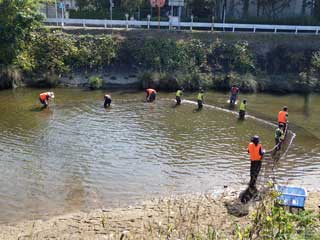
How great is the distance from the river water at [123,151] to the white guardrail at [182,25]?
10.8 m

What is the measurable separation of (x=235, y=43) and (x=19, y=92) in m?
17.2

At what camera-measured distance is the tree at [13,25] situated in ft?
97.9

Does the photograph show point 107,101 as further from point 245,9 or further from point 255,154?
point 245,9

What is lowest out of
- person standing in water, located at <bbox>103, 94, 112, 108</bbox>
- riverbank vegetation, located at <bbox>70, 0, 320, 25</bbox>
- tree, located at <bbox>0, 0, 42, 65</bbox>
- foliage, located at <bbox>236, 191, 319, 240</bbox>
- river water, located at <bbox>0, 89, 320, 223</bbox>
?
river water, located at <bbox>0, 89, 320, 223</bbox>

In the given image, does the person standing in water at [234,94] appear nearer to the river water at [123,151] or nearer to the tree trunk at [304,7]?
the river water at [123,151]

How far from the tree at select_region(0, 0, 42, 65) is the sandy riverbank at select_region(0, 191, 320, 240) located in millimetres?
21247

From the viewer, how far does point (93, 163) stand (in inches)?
624

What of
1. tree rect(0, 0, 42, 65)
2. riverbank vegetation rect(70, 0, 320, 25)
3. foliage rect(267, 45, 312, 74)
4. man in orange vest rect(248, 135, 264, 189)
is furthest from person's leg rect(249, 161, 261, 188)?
riverbank vegetation rect(70, 0, 320, 25)

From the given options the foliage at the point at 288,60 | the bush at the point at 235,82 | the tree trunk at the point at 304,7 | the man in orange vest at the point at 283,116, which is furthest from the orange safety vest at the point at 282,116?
the tree trunk at the point at 304,7

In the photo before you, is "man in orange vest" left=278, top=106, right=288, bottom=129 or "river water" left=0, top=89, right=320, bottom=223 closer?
"river water" left=0, top=89, right=320, bottom=223

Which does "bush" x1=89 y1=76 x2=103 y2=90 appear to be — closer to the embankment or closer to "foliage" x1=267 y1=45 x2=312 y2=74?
the embankment

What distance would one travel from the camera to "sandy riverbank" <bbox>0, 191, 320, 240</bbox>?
34.1ft

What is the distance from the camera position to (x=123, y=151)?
56.9 feet

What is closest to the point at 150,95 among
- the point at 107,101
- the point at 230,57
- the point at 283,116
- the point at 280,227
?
the point at 107,101
